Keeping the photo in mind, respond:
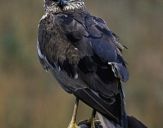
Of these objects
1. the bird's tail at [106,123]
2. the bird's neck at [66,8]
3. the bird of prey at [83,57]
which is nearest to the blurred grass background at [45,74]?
the bird's neck at [66,8]

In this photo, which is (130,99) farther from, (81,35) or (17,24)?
(81,35)

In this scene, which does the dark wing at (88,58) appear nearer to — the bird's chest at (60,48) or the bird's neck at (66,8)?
the bird's chest at (60,48)

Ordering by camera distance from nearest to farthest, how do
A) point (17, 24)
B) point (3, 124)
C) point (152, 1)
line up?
point (3, 124), point (17, 24), point (152, 1)

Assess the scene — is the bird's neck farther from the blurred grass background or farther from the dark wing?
the blurred grass background

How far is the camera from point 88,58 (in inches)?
299

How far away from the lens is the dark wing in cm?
731

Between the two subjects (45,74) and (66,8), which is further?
(45,74)

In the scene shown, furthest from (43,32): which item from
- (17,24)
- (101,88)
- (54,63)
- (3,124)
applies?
(17,24)

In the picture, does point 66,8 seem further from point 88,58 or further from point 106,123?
point 106,123

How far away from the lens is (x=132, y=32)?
12992 millimetres

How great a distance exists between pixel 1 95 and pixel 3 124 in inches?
16.0

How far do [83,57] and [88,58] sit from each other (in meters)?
0.06

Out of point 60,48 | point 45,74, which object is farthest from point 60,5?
point 45,74

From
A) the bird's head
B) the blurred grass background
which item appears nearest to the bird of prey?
the bird's head
